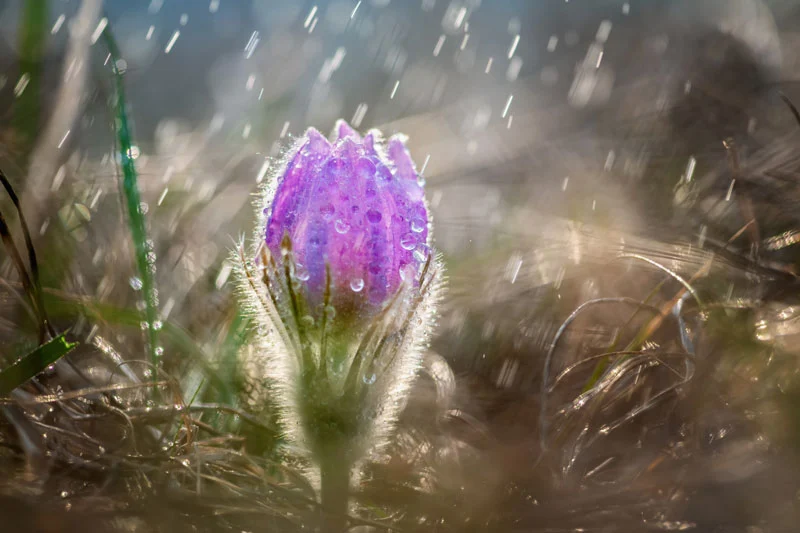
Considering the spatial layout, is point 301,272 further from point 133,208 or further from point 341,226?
point 133,208

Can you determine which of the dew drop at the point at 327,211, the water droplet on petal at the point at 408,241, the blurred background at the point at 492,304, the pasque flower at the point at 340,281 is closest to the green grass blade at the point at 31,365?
the blurred background at the point at 492,304

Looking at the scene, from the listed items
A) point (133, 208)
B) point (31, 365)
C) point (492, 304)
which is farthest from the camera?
point (492, 304)

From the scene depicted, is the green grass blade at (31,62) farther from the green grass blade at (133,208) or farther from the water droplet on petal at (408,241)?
the water droplet on petal at (408,241)

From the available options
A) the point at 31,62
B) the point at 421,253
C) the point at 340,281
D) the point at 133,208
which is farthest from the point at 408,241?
the point at 31,62

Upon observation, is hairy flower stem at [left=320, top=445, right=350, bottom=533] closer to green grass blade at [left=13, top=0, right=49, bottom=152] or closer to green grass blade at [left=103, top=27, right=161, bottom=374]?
green grass blade at [left=103, top=27, right=161, bottom=374]

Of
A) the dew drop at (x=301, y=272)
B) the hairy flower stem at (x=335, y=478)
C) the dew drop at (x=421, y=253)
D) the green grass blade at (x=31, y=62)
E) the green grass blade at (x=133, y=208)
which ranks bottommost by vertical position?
the hairy flower stem at (x=335, y=478)

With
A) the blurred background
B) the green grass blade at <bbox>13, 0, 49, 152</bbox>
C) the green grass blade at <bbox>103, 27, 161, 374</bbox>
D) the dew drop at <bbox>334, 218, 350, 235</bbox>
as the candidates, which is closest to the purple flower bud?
the dew drop at <bbox>334, 218, 350, 235</bbox>
